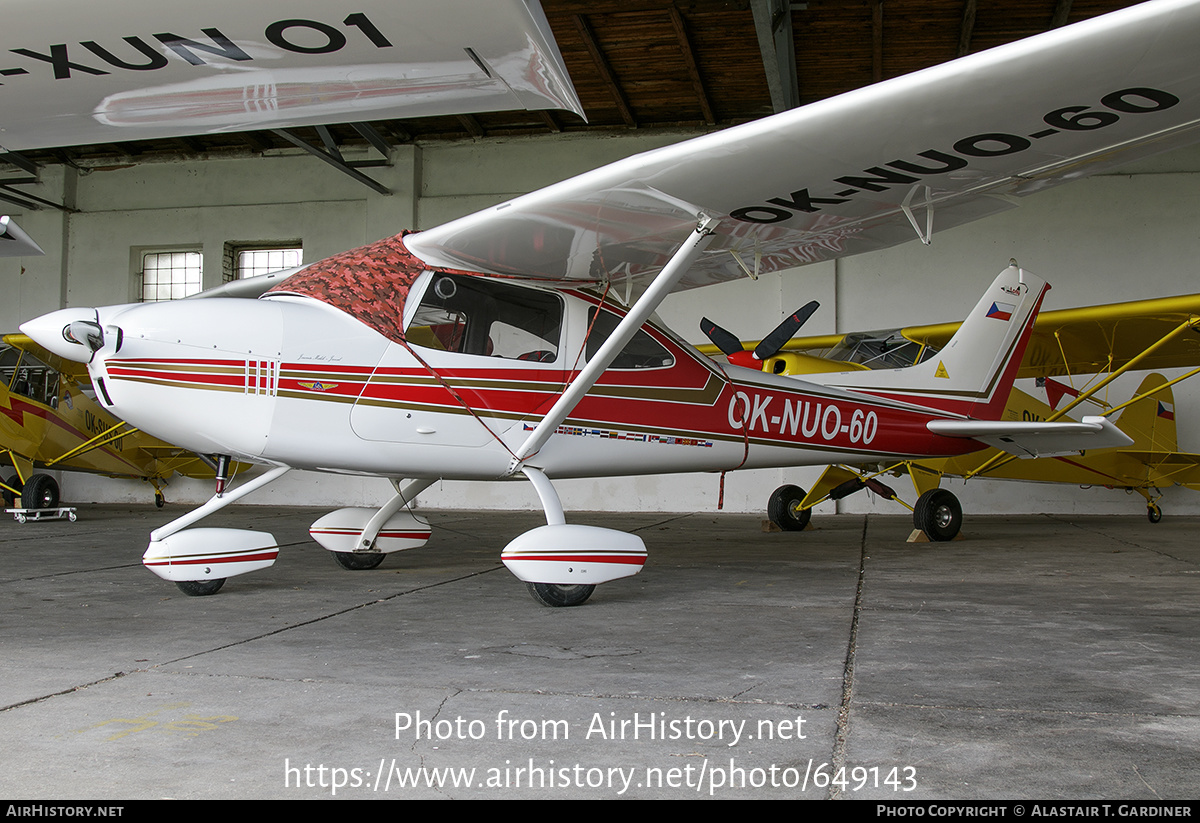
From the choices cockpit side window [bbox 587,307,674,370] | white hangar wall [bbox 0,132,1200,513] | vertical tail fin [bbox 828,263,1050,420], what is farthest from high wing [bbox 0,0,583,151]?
white hangar wall [bbox 0,132,1200,513]

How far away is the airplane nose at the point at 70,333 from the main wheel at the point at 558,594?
2.42 m

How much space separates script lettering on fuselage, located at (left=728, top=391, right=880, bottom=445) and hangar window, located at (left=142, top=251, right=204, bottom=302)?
511 inches

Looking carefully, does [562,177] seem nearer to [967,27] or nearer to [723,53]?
[723,53]

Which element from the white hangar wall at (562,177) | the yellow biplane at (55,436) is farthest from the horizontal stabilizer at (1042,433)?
the yellow biplane at (55,436)

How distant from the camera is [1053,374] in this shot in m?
10.3

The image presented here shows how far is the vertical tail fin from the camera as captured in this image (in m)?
7.27

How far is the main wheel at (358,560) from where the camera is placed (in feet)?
18.6

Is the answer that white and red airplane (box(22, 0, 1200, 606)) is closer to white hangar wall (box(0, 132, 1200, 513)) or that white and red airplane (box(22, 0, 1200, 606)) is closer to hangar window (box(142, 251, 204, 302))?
white hangar wall (box(0, 132, 1200, 513))

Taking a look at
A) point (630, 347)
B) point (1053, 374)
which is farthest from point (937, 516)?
point (630, 347)

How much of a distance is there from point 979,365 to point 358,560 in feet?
18.6

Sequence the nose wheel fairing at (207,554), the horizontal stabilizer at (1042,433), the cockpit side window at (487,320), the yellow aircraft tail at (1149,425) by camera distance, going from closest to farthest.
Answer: the nose wheel fairing at (207,554)
the cockpit side window at (487,320)
the horizontal stabilizer at (1042,433)
the yellow aircraft tail at (1149,425)

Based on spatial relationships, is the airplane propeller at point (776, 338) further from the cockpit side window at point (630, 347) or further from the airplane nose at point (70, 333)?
the airplane nose at point (70, 333)
